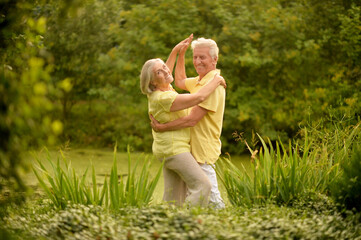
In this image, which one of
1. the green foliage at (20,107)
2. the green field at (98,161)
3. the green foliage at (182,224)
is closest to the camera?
the green foliage at (20,107)

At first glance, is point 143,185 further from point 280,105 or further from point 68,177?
point 280,105

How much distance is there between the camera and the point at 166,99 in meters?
4.75

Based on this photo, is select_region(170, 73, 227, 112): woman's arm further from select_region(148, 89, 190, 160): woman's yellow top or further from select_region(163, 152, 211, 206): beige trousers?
select_region(163, 152, 211, 206): beige trousers

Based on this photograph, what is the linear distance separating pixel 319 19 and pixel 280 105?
2044mm

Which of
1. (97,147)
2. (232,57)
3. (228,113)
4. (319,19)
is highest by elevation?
(319,19)

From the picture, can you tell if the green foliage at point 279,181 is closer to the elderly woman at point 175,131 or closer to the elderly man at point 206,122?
the elderly man at point 206,122

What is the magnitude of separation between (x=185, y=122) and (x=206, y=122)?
9.2 inches

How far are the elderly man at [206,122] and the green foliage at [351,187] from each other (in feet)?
3.27

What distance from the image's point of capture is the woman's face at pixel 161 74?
482cm

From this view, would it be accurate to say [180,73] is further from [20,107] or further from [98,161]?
[98,161]

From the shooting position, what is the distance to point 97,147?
12883mm

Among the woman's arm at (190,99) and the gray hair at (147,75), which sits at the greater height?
the gray hair at (147,75)

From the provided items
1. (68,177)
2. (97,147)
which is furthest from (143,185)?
(97,147)

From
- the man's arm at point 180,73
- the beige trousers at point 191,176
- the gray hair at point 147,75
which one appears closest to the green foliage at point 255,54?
the man's arm at point 180,73
